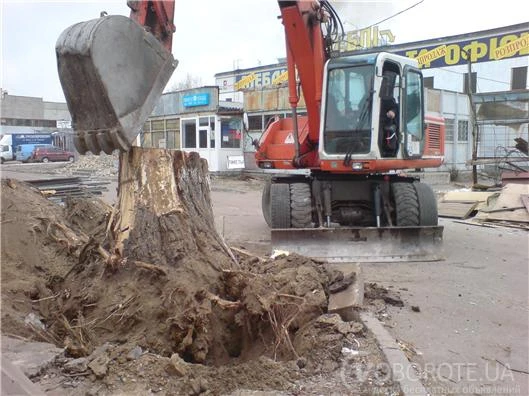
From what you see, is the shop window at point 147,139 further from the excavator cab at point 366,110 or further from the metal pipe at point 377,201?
the metal pipe at point 377,201

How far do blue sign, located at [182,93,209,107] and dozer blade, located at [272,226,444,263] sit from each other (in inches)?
672

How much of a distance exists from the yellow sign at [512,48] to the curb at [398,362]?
97.1 feet

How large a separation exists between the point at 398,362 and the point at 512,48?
30.7 meters

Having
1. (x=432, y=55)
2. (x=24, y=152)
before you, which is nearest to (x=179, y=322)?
(x=432, y=55)

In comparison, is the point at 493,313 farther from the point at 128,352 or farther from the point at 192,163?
the point at 128,352

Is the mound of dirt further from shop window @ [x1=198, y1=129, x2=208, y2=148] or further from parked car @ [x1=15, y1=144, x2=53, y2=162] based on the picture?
parked car @ [x1=15, y1=144, x2=53, y2=162]

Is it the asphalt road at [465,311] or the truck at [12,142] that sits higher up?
the truck at [12,142]

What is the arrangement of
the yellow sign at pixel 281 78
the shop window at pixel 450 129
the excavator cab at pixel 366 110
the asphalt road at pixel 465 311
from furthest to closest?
the yellow sign at pixel 281 78
the shop window at pixel 450 129
the excavator cab at pixel 366 110
the asphalt road at pixel 465 311

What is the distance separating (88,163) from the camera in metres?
32.1

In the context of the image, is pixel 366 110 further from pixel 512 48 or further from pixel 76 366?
pixel 512 48

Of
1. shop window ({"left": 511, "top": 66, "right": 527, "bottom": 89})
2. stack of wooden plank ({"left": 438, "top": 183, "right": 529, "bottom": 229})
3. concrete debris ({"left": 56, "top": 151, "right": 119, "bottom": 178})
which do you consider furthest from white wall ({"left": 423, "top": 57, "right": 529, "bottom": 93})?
concrete debris ({"left": 56, "top": 151, "right": 119, "bottom": 178})

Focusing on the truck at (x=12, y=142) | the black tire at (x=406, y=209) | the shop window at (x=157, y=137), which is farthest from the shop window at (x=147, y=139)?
the black tire at (x=406, y=209)

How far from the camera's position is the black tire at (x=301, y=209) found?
26.0 ft

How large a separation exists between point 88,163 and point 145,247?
29.7 metres
